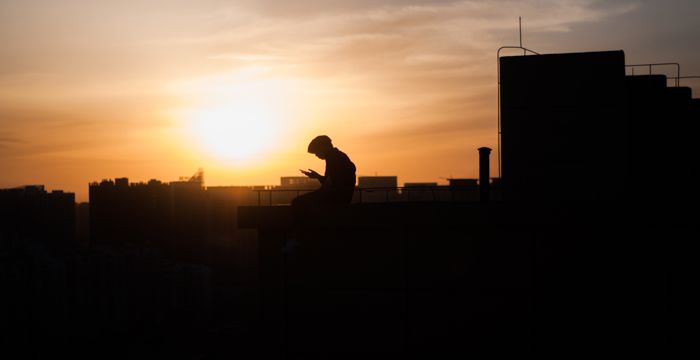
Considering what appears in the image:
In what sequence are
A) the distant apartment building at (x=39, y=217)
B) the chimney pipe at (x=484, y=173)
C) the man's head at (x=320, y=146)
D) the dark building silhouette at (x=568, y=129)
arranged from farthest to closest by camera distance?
the distant apartment building at (x=39, y=217) → the dark building silhouette at (x=568, y=129) → the chimney pipe at (x=484, y=173) → the man's head at (x=320, y=146)

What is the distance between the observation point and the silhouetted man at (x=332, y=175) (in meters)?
13.6

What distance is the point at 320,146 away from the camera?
551 inches

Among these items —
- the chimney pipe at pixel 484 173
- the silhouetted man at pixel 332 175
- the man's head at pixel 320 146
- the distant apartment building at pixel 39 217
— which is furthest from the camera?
the distant apartment building at pixel 39 217

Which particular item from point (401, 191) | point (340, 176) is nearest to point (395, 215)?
point (401, 191)

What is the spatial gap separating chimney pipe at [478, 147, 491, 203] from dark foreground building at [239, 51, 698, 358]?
1.64 metres

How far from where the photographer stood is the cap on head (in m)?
14.0

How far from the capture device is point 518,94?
1522cm

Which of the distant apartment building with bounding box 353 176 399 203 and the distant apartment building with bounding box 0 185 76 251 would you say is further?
the distant apartment building with bounding box 0 185 76 251

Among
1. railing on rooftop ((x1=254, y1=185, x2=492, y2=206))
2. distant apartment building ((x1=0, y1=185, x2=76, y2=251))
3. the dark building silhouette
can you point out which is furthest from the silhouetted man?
distant apartment building ((x1=0, y1=185, x2=76, y2=251))

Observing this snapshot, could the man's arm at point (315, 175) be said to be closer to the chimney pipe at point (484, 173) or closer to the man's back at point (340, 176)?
the man's back at point (340, 176)

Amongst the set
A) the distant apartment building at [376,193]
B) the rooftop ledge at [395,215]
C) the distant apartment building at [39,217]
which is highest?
the distant apartment building at [376,193]

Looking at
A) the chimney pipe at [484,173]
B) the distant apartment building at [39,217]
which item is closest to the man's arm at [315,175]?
the chimney pipe at [484,173]

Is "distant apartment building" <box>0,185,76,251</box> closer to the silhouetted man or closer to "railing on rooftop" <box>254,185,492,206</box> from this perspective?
"railing on rooftop" <box>254,185,492,206</box>

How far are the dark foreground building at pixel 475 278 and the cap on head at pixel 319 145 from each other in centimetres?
138
